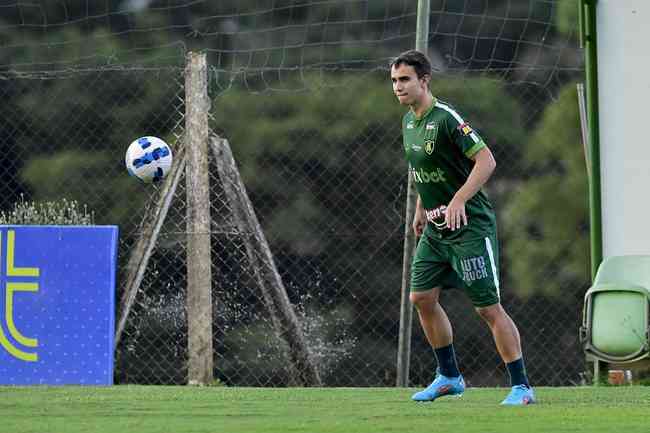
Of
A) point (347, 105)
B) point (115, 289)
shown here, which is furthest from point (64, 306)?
point (347, 105)

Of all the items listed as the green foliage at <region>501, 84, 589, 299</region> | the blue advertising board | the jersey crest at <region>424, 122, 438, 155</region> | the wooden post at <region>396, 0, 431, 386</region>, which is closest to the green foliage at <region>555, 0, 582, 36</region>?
the green foliage at <region>501, 84, 589, 299</region>

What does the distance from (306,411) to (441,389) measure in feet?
2.53

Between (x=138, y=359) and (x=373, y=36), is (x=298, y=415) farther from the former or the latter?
(x=373, y=36)

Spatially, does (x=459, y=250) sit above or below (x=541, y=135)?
below

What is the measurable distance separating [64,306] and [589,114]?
3.04 meters

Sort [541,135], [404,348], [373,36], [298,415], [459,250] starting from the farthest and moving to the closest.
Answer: [373,36], [541,135], [404,348], [459,250], [298,415]

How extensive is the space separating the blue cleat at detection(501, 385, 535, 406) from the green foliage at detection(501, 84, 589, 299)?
2.80 metres

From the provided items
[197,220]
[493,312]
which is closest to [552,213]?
[197,220]

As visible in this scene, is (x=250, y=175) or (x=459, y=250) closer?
(x=459, y=250)

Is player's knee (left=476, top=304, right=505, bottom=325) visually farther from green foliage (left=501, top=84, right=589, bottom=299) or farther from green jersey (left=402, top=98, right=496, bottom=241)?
green foliage (left=501, top=84, right=589, bottom=299)

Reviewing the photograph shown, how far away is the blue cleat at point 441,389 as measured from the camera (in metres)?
6.46

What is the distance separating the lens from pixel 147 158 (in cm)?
839

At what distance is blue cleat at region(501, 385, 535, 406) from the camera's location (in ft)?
20.4

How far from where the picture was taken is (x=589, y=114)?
7.89 meters
